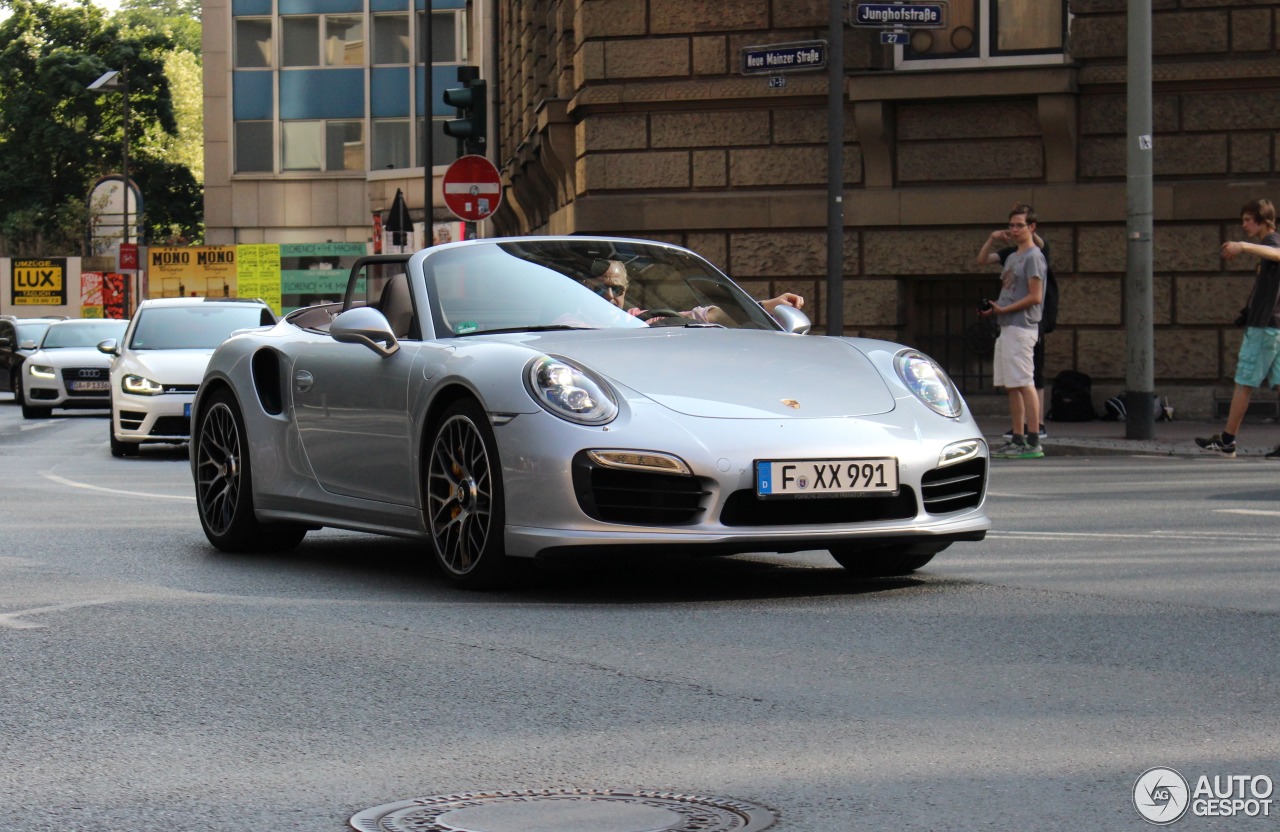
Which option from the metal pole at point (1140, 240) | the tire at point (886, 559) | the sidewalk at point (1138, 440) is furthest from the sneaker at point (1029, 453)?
the tire at point (886, 559)

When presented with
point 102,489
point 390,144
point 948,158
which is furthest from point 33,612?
point 390,144

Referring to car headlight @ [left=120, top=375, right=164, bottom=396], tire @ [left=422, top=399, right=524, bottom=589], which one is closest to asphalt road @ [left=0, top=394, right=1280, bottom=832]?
tire @ [left=422, top=399, right=524, bottom=589]

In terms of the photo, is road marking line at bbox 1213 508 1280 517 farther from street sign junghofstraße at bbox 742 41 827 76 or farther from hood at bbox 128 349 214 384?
hood at bbox 128 349 214 384

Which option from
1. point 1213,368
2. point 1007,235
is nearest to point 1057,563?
point 1007,235

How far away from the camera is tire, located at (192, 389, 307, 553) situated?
366 inches

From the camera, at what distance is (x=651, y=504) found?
7121mm

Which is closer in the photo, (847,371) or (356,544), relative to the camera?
(847,371)

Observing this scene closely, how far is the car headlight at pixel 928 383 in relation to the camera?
7723 mm

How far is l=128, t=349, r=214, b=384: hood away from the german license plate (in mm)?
12248

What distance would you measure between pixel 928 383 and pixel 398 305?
7.22 feet

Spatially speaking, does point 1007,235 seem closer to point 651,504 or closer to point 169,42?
point 651,504

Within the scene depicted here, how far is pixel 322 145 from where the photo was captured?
63.0 m

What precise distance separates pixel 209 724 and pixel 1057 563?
426cm

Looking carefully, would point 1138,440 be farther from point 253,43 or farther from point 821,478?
point 253,43
